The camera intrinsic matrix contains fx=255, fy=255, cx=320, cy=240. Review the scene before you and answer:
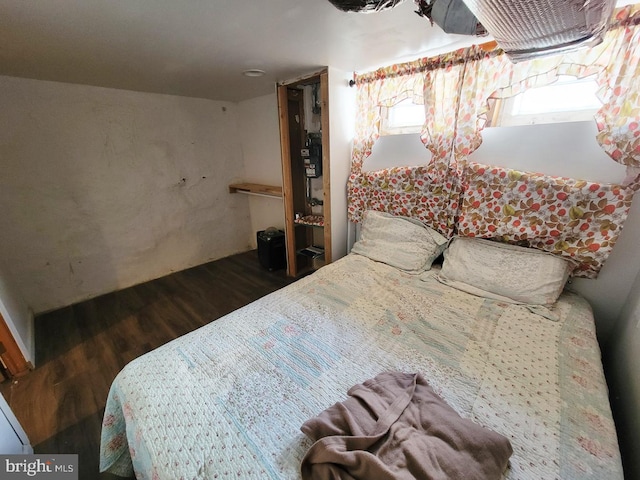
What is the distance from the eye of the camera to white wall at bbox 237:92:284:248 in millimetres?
3043

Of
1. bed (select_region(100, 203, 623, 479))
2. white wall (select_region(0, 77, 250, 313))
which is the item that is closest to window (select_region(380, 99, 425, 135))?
bed (select_region(100, 203, 623, 479))

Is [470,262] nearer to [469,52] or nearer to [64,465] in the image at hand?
[469,52]

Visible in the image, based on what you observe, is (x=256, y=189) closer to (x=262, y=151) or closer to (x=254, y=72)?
(x=262, y=151)

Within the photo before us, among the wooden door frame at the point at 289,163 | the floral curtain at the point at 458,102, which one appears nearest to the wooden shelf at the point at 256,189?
the wooden door frame at the point at 289,163

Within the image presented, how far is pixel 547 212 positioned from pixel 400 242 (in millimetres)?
887

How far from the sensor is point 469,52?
160 centimetres

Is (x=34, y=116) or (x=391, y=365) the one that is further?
(x=34, y=116)

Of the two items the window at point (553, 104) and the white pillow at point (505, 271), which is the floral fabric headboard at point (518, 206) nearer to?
the white pillow at point (505, 271)

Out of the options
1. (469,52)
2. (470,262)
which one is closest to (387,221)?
(470,262)

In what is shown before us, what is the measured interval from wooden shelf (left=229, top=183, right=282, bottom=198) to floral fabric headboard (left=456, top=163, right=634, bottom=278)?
6.53 feet

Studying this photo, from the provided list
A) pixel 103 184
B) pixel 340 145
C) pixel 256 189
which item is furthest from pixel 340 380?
pixel 103 184

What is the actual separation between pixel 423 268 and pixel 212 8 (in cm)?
188

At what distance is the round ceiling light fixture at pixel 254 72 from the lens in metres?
2.00

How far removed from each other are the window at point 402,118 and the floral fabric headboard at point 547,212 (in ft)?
2.04
